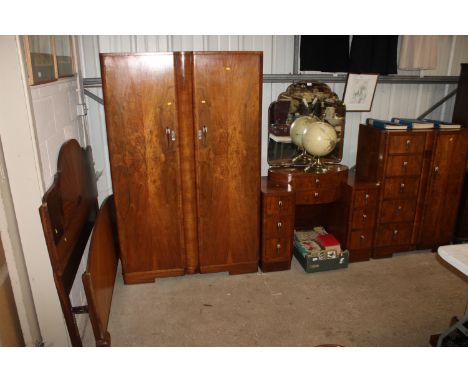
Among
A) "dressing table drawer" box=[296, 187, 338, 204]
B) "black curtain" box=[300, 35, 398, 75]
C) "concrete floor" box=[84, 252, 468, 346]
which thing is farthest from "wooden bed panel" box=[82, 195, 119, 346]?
"black curtain" box=[300, 35, 398, 75]

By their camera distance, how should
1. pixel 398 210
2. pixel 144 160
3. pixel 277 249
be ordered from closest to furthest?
pixel 144 160 < pixel 277 249 < pixel 398 210

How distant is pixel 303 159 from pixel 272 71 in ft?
2.67

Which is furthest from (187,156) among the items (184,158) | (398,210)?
(398,210)

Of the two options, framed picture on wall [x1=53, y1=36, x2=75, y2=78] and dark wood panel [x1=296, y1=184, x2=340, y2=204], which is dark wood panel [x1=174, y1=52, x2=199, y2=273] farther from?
dark wood panel [x1=296, y1=184, x2=340, y2=204]

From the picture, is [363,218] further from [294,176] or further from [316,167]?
[294,176]

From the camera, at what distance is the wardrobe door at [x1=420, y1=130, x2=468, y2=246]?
3.10 meters

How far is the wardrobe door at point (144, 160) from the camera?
2346mm

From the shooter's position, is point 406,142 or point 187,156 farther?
point 406,142

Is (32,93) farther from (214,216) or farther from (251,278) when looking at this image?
(251,278)

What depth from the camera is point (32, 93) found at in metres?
1.65

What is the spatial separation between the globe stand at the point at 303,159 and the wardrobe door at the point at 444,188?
1.05 meters

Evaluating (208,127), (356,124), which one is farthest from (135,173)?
(356,124)

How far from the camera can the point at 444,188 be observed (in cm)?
320

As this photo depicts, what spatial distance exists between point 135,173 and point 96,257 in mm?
753
